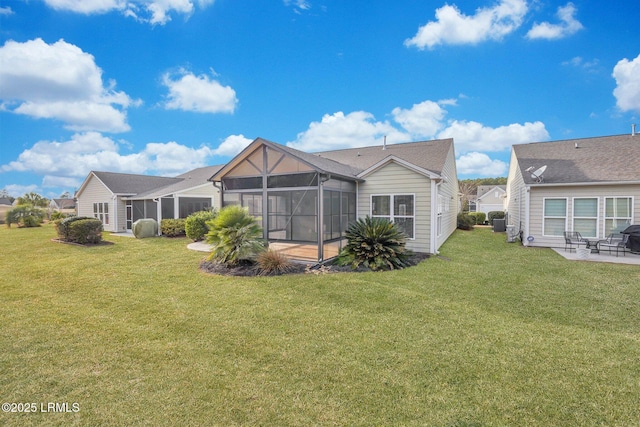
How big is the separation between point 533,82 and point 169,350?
1832cm

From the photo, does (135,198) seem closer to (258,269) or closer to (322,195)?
(258,269)

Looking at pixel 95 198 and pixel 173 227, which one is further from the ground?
pixel 95 198

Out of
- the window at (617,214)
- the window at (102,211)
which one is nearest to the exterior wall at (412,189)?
the window at (617,214)

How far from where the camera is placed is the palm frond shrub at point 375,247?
7988 mm

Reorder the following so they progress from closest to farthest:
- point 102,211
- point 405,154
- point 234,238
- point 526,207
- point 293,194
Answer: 1. point 234,238
2. point 293,194
3. point 526,207
4. point 405,154
5. point 102,211

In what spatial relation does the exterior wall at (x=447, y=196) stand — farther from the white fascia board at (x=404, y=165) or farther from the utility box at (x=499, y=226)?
the utility box at (x=499, y=226)

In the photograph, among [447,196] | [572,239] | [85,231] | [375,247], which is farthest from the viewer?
[447,196]

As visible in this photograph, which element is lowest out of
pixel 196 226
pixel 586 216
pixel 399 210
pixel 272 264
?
pixel 272 264

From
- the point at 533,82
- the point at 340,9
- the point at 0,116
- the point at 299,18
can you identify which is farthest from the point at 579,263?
the point at 0,116

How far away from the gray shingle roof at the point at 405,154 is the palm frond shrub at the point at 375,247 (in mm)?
4825

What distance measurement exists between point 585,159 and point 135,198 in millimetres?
24050

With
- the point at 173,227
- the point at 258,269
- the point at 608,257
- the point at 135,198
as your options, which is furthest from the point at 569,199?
the point at 135,198

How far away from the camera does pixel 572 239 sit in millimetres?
10586

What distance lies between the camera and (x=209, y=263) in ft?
28.2
